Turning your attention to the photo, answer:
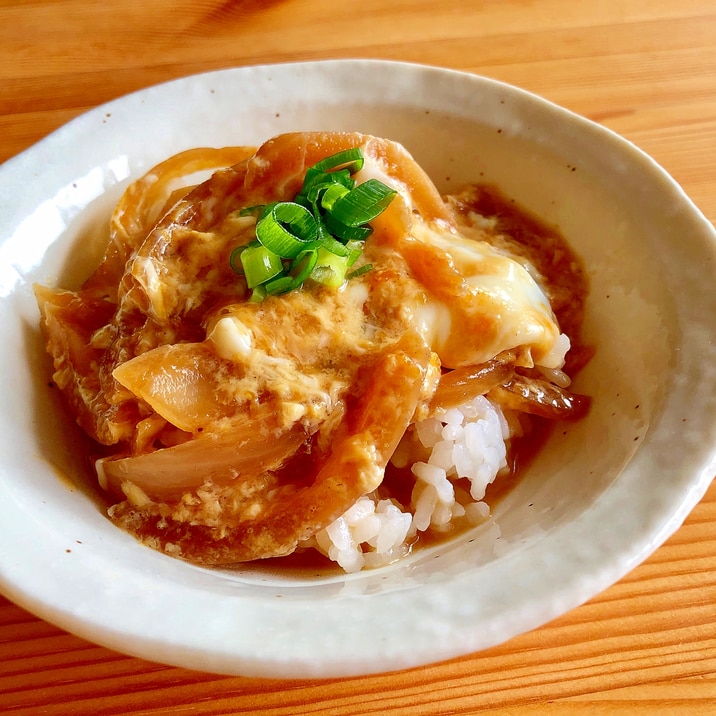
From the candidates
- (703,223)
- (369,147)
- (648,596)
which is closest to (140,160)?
(369,147)

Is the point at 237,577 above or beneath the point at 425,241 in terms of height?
beneath

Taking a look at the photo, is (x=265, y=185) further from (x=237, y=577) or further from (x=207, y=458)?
(x=237, y=577)

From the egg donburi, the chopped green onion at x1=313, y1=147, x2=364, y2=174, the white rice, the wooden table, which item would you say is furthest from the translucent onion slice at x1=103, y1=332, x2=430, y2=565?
the chopped green onion at x1=313, y1=147, x2=364, y2=174

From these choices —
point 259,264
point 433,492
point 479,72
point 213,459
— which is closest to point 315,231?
point 259,264

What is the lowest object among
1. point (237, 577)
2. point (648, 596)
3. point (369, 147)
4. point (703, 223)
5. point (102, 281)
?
point (648, 596)

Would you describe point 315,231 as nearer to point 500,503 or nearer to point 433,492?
point 433,492

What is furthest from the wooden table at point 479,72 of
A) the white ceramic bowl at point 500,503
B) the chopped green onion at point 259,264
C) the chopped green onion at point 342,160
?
the chopped green onion at point 342,160
